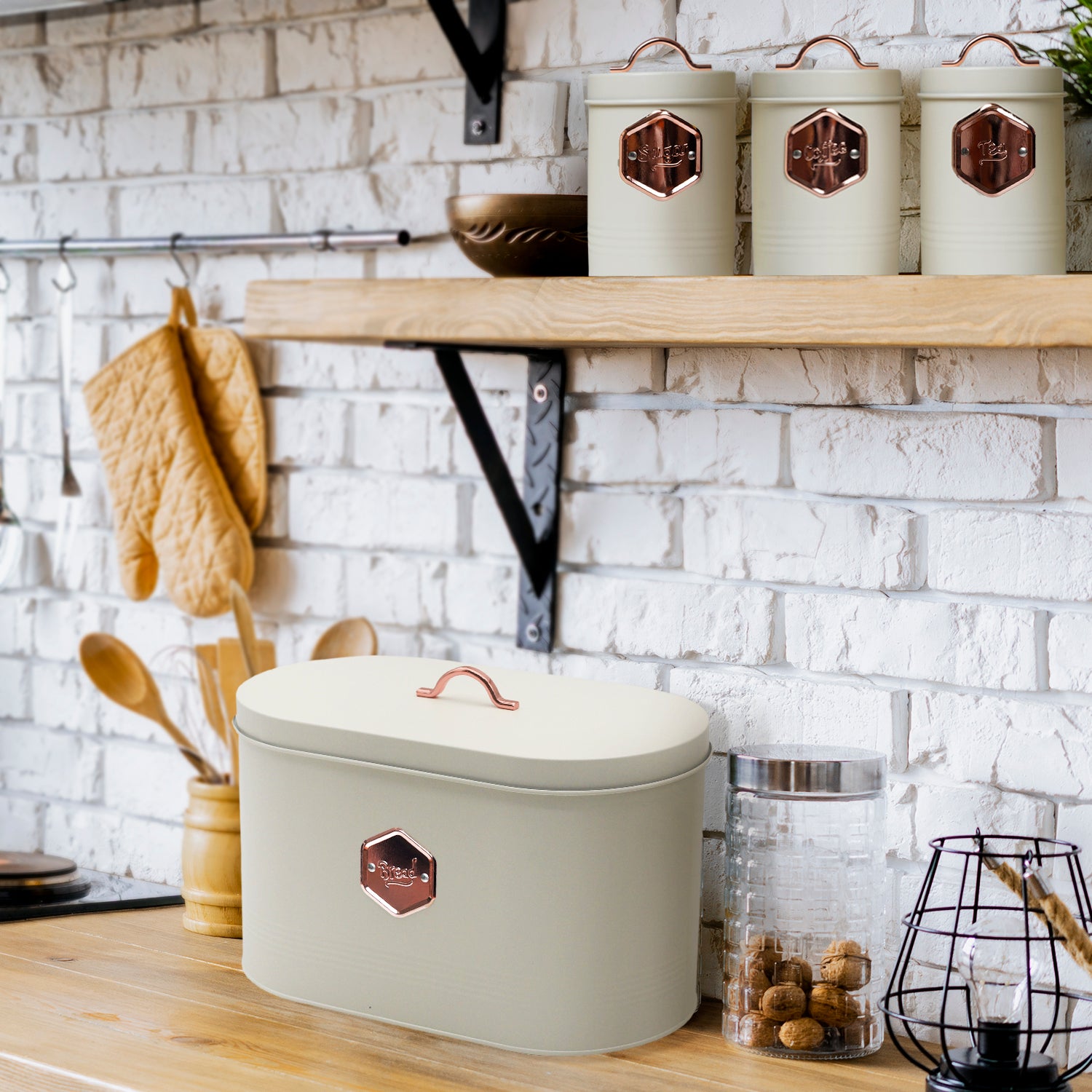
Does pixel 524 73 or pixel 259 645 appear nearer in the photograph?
pixel 524 73

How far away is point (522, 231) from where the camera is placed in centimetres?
106

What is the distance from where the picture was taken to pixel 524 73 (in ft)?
4.10

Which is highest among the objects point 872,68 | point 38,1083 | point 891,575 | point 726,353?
point 872,68

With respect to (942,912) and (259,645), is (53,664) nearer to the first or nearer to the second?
(259,645)

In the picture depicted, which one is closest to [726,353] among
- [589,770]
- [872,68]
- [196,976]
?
[872,68]

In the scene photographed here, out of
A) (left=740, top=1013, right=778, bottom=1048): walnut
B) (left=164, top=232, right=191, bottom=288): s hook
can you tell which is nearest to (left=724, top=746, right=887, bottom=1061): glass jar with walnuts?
(left=740, top=1013, right=778, bottom=1048): walnut

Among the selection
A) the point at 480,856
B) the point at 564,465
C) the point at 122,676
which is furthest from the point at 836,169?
the point at 122,676

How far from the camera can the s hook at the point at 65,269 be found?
1488 millimetres

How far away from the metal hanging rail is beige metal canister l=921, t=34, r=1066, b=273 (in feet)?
1.78

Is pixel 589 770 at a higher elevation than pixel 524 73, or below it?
below

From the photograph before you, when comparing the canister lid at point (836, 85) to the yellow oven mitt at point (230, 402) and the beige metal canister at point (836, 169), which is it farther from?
the yellow oven mitt at point (230, 402)

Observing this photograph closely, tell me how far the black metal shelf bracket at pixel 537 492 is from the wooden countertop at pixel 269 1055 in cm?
36

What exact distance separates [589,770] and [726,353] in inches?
15.3

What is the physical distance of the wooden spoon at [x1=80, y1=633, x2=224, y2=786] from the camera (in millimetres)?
1401
